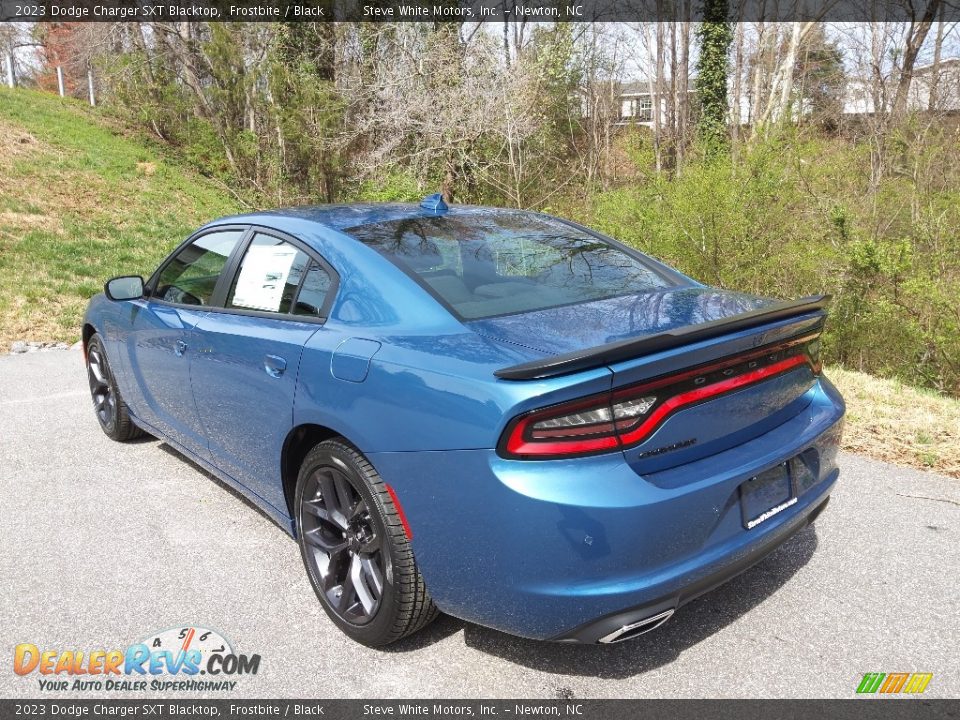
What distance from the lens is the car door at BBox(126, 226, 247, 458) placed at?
3.58m

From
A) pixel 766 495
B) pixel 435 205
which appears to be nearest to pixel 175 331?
pixel 435 205

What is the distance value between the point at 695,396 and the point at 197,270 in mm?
2737

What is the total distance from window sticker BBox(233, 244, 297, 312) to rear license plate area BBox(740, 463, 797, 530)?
1.95 m

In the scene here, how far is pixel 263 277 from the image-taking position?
3229mm

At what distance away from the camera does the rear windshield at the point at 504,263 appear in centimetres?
272

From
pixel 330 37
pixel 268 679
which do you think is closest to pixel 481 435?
pixel 268 679

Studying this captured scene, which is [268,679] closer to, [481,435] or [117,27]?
[481,435]

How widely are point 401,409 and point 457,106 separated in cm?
1238

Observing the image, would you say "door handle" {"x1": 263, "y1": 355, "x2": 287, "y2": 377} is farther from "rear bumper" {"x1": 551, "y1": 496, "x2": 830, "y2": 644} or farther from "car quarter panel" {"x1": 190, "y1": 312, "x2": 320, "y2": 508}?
"rear bumper" {"x1": 551, "y1": 496, "x2": 830, "y2": 644}

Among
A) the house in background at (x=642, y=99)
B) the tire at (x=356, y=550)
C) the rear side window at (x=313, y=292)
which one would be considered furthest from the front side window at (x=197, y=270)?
the house in background at (x=642, y=99)

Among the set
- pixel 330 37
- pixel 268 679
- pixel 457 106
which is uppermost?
pixel 330 37

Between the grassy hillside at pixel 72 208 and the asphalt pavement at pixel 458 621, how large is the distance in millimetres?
6118

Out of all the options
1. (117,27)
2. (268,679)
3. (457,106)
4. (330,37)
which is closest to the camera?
(268,679)

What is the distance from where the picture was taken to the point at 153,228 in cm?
1650
